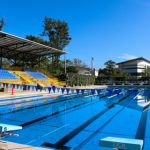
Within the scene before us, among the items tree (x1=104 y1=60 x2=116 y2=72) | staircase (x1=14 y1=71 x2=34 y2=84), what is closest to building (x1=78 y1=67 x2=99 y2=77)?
tree (x1=104 y1=60 x2=116 y2=72)

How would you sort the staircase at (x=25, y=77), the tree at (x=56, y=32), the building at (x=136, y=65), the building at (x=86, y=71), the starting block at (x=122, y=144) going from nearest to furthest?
the starting block at (x=122, y=144) → the staircase at (x=25, y=77) → the tree at (x=56, y=32) → the building at (x=86, y=71) → the building at (x=136, y=65)

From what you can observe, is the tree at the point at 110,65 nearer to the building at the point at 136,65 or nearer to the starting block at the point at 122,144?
the building at the point at 136,65

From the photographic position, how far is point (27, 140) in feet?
15.7

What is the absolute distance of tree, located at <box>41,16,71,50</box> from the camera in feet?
142

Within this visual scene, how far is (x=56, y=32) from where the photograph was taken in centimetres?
4359

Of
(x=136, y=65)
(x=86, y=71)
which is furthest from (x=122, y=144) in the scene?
(x=136, y=65)

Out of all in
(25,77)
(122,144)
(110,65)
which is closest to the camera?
(122,144)

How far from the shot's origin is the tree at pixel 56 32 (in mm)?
43250

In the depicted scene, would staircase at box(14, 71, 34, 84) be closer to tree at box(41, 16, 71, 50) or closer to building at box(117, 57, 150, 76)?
tree at box(41, 16, 71, 50)

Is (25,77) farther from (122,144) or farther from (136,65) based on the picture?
(136,65)

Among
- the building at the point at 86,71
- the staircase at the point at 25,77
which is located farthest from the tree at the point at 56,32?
the staircase at the point at 25,77

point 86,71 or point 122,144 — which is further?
point 86,71

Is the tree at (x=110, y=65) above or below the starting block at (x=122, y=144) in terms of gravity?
above

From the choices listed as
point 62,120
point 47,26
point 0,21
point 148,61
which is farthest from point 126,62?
point 62,120
